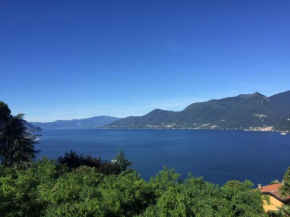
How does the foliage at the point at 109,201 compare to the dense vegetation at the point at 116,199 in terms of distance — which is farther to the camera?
the dense vegetation at the point at 116,199

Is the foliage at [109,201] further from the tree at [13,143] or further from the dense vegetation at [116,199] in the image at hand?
the tree at [13,143]

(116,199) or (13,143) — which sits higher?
(13,143)

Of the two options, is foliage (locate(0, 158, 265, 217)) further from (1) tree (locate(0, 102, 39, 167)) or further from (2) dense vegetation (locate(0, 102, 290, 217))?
(1) tree (locate(0, 102, 39, 167))

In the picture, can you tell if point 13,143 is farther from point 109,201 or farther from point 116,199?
point 109,201

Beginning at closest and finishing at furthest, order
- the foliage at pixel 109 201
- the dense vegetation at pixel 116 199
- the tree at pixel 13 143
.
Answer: the foliage at pixel 109 201 < the dense vegetation at pixel 116 199 < the tree at pixel 13 143

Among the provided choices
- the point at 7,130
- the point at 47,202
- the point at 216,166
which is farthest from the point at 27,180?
the point at 216,166

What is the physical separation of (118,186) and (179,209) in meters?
4.23

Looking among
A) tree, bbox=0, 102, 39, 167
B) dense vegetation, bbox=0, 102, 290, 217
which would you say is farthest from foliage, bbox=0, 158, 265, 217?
tree, bbox=0, 102, 39, 167

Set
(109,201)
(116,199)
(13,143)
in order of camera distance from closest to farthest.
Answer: (109,201) → (116,199) → (13,143)

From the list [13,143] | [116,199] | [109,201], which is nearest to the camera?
[109,201]

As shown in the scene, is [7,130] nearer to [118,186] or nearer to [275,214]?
[118,186]

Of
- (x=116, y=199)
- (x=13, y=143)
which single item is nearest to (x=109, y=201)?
(x=116, y=199)

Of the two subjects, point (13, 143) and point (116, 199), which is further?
point (13, 143)

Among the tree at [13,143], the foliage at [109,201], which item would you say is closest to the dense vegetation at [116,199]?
the foliage at [109,201]
